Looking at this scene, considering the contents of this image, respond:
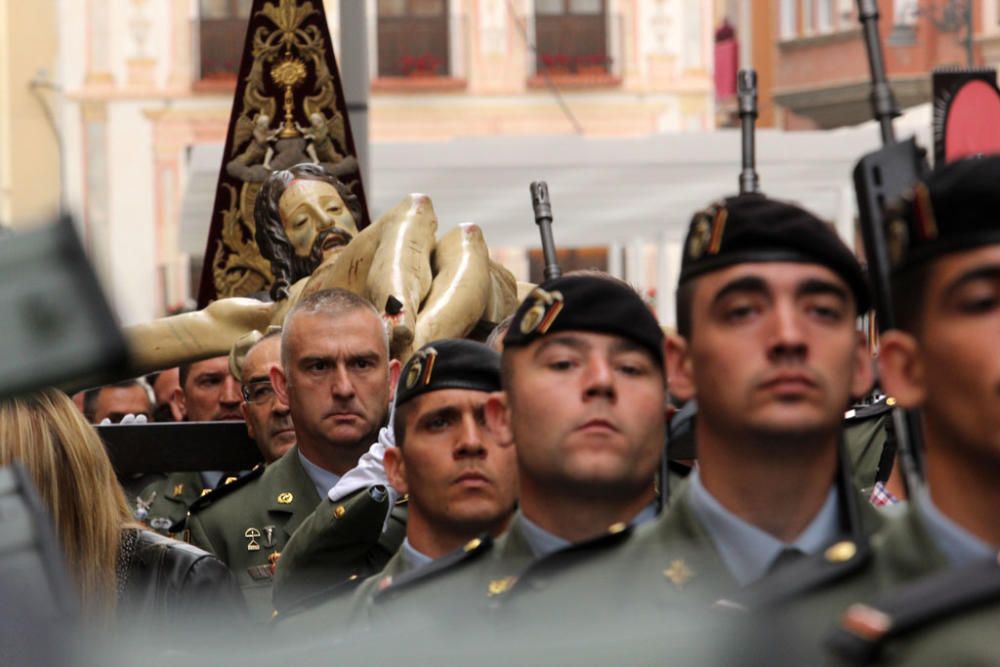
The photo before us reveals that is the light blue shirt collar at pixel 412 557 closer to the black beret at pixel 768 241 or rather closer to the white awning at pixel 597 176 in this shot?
the black beret at pixel 768 241

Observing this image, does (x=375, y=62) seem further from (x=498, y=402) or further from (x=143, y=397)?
(x=498, y=402)

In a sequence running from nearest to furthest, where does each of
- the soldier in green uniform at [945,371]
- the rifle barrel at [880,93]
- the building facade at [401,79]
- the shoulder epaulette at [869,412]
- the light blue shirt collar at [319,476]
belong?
the soldier in green uniform at [945,371] → the rifle barrel at [880,93] → the shoulder epaulette at [869,412] → the light blue shirt collar at [319,476] → the building facade at [401,79]

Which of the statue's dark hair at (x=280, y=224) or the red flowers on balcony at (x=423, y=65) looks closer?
the statue's dark hair at (x=280, y=224)

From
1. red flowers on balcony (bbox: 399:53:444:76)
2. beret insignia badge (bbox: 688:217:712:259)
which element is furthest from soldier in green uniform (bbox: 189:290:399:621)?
red flowers on balcony (bbox: 399:53:444:76)

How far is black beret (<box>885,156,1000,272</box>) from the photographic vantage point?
221 cm

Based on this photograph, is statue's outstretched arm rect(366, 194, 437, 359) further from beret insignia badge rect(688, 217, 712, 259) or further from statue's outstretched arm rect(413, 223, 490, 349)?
beret insignia badge rect(688, 217, 712, 259)

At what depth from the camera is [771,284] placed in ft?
8.52

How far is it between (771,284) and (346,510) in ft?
5.85

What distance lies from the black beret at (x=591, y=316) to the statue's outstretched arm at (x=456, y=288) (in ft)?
8.40

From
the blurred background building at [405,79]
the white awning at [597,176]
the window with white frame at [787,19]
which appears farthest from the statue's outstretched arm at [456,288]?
the window with white frame at [787,19]

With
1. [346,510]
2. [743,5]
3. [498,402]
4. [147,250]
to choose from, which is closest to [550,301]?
[498,402]

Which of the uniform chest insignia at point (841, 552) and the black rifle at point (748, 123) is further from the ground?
the black rifle at point (748, 123)

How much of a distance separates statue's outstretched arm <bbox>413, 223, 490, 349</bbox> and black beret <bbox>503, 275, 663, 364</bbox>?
2.56 m

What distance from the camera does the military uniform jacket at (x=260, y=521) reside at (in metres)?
5.16
